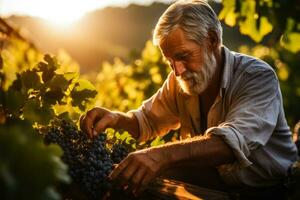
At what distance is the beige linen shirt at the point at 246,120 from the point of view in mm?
3350

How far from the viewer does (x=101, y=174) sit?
9.15ft

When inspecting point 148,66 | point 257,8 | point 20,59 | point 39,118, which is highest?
point 20,59

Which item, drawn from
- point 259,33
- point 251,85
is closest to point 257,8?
point 259,33

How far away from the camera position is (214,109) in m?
4.02

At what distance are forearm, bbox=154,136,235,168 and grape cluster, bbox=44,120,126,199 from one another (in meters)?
0.33

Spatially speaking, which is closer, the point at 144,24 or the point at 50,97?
the point at 50,97

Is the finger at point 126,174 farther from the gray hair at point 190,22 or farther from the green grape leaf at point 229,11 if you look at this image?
the gray hair at point 190,22

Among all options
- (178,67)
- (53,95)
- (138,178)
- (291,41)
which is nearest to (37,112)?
(53,95)

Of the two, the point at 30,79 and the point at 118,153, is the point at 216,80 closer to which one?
the point at 118,153

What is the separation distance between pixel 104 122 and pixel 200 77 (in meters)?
0.78

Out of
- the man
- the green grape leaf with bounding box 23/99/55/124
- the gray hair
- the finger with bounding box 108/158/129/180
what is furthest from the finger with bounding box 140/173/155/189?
the gray hair

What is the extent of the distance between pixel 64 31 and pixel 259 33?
3491 cm

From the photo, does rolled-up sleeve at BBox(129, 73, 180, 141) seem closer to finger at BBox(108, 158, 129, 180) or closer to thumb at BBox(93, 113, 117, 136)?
thumb at BBox(93, 113, 117, 136)

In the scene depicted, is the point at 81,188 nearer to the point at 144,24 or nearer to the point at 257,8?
the point at 257,8
